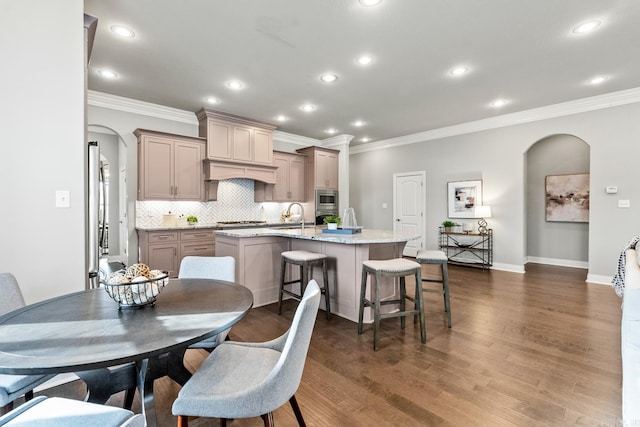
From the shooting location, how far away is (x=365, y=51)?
3252 millimetres

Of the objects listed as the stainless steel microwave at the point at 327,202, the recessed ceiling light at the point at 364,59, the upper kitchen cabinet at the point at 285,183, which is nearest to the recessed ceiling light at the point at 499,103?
the recessed ceiling light at the point at 364,59

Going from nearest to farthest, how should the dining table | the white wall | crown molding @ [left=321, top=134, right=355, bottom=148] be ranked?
1. the dining table
2. the white wall
3. crown molding @ [left=321, top=134, right=355, bottom=148]

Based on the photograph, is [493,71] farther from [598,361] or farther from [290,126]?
[290,126]

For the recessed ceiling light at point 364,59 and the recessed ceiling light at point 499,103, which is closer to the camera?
the recessed ceiling light at point 364,59

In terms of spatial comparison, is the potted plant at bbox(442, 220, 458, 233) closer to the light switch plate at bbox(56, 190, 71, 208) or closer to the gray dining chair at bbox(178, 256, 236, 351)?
the gray dining chair at bbox(178, 256, 236, 351)

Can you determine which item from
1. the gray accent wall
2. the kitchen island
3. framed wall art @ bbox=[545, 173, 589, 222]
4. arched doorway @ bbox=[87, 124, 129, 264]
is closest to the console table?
Result: the gray accent wall

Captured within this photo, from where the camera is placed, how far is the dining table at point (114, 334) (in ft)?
3.02

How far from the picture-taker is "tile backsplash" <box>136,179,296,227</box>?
4.98 meters

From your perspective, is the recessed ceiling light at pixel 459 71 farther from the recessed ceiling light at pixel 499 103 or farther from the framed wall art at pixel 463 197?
the framed wall art at pixel 463 197

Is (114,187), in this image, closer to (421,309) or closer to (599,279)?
(421,309)

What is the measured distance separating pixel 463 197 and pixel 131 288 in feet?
20.1

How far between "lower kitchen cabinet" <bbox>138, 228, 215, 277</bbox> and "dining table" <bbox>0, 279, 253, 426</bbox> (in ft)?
10.2

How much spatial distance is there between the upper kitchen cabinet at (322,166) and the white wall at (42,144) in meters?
4.78

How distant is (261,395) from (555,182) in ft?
23.8
